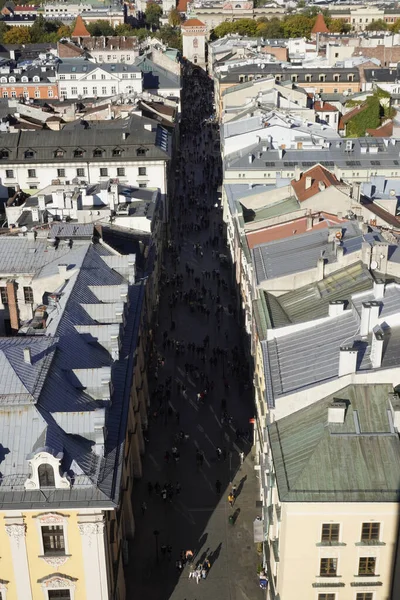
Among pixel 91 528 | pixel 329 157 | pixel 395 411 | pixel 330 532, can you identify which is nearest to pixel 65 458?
pixel 91 528

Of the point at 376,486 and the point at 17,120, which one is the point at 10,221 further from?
the point at 376,486

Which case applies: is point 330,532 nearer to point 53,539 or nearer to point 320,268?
point 53,539

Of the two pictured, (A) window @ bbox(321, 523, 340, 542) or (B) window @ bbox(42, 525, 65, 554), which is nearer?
(B) window @ bbox(42, 525, 65, 554)

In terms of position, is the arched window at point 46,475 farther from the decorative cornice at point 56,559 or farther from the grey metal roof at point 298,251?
the grey metal roof at point 298,251

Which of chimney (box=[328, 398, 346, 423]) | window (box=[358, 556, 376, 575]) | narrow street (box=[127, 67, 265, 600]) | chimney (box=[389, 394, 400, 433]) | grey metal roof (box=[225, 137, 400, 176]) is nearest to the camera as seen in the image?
window (box=[358, 556, 376, 575])

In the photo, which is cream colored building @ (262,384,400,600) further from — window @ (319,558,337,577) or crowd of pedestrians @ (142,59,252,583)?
crowd of pedestrians @ (142,59,252,583)

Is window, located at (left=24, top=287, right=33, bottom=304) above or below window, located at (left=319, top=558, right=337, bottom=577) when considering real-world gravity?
above

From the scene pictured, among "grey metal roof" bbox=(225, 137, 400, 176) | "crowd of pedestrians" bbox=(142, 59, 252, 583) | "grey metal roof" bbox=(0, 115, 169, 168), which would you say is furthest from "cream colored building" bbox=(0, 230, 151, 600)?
"grey metal roof" bbox=(225, 137, 400, 176)
